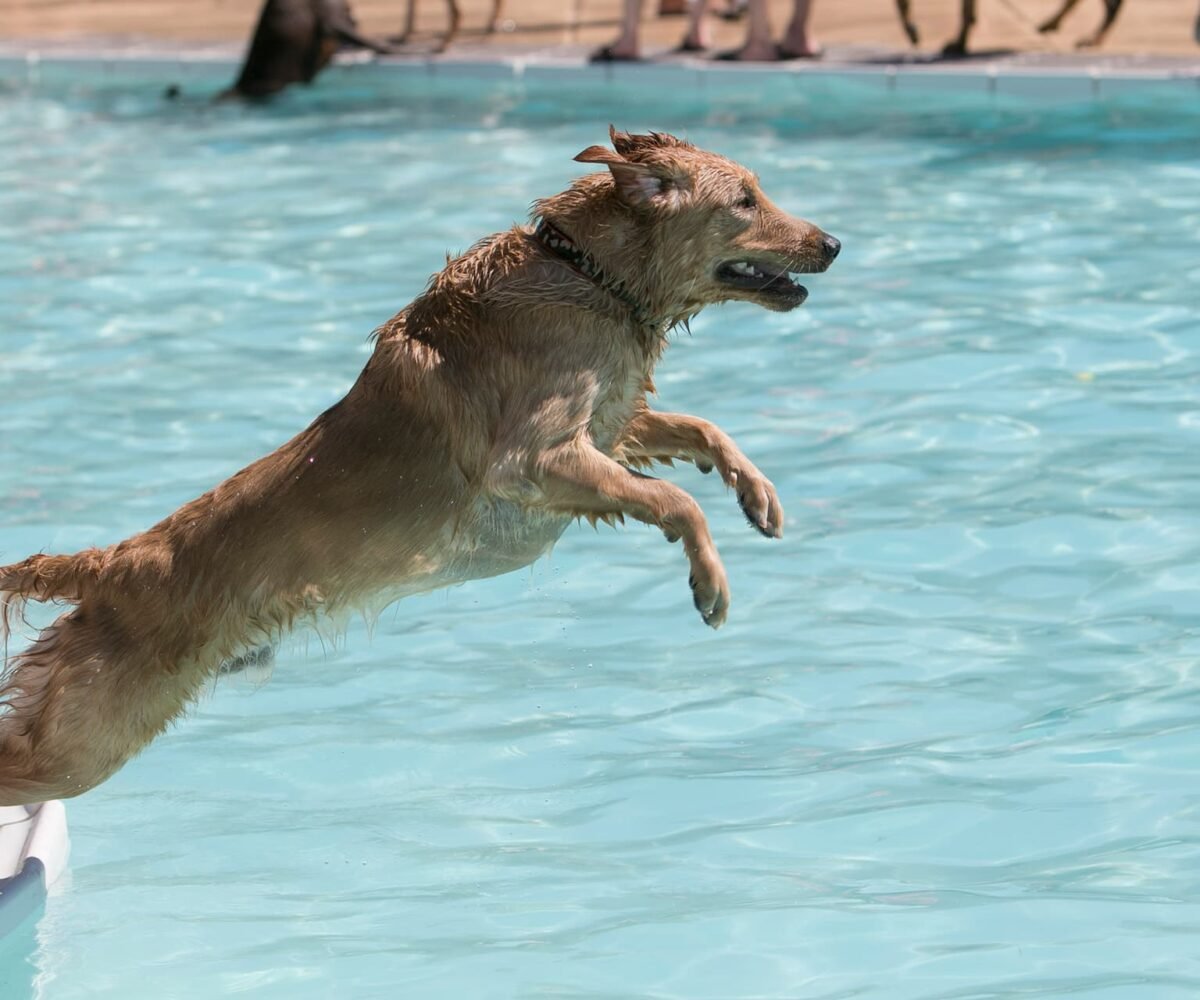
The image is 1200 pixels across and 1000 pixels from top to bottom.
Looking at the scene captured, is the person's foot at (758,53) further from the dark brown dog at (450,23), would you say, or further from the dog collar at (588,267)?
the dog collar at (588,267)

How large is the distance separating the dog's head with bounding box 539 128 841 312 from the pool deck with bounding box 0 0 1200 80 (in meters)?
8.83

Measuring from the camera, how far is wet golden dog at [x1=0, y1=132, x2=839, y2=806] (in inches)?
186

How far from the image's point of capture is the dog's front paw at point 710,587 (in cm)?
490

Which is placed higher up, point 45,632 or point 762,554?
point 45,632

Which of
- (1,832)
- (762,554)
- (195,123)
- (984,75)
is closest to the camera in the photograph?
(1,832)

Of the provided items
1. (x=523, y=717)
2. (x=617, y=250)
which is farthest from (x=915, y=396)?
(x=617, y=250)

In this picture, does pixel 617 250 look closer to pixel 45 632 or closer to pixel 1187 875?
pixel 45 632

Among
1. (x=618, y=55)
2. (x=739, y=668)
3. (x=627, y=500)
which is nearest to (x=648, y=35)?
(x=618, y=55)

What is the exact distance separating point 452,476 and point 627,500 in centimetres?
50

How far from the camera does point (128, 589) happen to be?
479 centimetres

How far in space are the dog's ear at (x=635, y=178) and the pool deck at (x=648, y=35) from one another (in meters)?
9.09

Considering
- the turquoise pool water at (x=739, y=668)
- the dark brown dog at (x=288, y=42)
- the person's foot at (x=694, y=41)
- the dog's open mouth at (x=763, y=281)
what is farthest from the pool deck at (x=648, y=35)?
the dog's open mouth at (x=763, y=281)

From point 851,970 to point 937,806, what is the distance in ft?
2.79

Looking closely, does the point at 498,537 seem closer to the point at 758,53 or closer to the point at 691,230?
the point at 691,230
